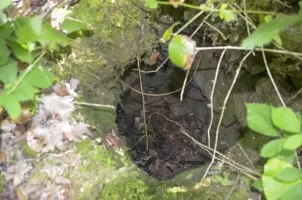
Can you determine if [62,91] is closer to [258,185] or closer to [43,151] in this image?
[43,151]

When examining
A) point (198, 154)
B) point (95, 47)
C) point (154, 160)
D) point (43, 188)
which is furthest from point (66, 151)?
point (198, 154)

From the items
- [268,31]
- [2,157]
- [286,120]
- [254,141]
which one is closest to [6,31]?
[2,157]

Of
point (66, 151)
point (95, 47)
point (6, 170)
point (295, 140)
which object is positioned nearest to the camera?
point (295, 140)

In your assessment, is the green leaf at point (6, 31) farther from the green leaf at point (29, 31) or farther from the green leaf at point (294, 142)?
the green leaf at point (294, 142)

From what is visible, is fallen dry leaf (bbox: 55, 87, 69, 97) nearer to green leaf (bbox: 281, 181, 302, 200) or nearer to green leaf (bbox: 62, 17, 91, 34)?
green leaf (bbox: 62, 17, 91, 34)

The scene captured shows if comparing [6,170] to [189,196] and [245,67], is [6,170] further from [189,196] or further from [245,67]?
[245,67]

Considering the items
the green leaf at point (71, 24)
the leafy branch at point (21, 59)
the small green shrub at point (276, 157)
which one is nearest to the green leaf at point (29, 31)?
the leafy branch at point (21, 59)
